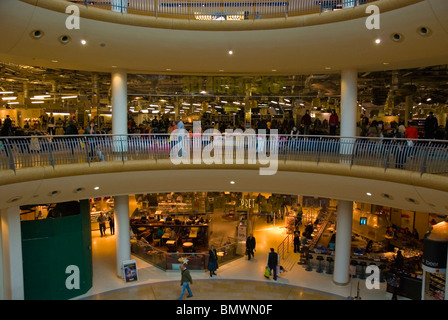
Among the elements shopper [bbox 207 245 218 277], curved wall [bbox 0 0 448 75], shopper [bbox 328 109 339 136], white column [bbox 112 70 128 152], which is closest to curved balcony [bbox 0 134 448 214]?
white column [bbox 112 70 128 152]

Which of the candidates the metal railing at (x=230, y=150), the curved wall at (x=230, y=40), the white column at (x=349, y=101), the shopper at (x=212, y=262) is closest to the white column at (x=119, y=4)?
the curved wall at (x=230, y=40)

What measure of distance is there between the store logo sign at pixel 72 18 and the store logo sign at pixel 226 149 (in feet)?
17.5

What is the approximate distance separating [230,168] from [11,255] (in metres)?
8.57

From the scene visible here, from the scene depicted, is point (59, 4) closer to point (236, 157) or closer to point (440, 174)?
point (236, 157)

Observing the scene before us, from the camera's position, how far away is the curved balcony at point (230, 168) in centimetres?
1206

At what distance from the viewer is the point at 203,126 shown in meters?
21.2

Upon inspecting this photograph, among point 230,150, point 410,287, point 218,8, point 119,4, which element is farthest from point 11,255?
point 410,287

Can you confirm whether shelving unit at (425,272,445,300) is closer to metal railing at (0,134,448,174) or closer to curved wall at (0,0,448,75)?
metal railing at (0,134,448,174)

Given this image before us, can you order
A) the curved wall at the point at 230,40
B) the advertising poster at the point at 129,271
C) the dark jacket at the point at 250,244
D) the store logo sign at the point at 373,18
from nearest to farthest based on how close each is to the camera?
the curved wall at the point at 230,40 → the store logo sign at the point at 373,18 → the advertising poster at the point at 129,271 → the dark jacket at the point at 250,244

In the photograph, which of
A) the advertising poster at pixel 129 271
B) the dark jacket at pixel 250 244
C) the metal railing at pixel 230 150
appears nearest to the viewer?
the metal railing at pixel 230 150

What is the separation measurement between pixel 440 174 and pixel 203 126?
12.4 meters

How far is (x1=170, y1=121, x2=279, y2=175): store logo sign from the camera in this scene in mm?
15508

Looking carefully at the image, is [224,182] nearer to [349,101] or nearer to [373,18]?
[349,101]

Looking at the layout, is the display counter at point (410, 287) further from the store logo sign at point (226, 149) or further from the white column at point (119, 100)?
the white column at point (119, 100)
